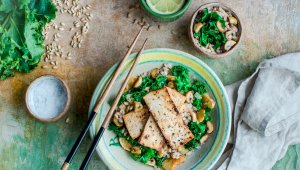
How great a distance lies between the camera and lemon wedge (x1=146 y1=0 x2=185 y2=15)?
2818 mm

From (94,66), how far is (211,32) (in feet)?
5.63

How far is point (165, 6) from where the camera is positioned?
2832mm

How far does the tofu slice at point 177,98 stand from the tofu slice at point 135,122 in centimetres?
37

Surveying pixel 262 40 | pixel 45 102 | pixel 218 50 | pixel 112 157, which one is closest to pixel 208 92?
pixel 218 50

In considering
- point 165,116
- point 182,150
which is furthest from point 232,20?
point 182,150

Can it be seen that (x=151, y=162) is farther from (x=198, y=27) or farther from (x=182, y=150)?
(x=198, y=27)

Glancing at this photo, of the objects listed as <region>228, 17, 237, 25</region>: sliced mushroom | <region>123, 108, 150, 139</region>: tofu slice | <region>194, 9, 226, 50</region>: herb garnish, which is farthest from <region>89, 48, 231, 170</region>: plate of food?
<region>228, 17, 237, 25</region>: sliced mushroom

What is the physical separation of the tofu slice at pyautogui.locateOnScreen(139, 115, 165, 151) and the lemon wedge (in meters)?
1.43

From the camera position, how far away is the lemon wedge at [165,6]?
2818 millimetres

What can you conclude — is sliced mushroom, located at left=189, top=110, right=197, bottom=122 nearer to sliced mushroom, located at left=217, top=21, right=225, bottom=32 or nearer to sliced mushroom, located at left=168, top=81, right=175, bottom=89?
sliced mushroom, located at left=168, top=81, right=175, bottom=89

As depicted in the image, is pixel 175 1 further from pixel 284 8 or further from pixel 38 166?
pixel 38 166

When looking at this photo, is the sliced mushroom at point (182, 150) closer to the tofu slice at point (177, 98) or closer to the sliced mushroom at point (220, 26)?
the tofu slice at point (177, 98)

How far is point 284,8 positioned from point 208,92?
1.86 meters

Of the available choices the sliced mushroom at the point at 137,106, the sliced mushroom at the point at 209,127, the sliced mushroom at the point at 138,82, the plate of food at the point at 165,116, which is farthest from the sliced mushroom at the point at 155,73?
the sliced mushroom at the point at 209,127
